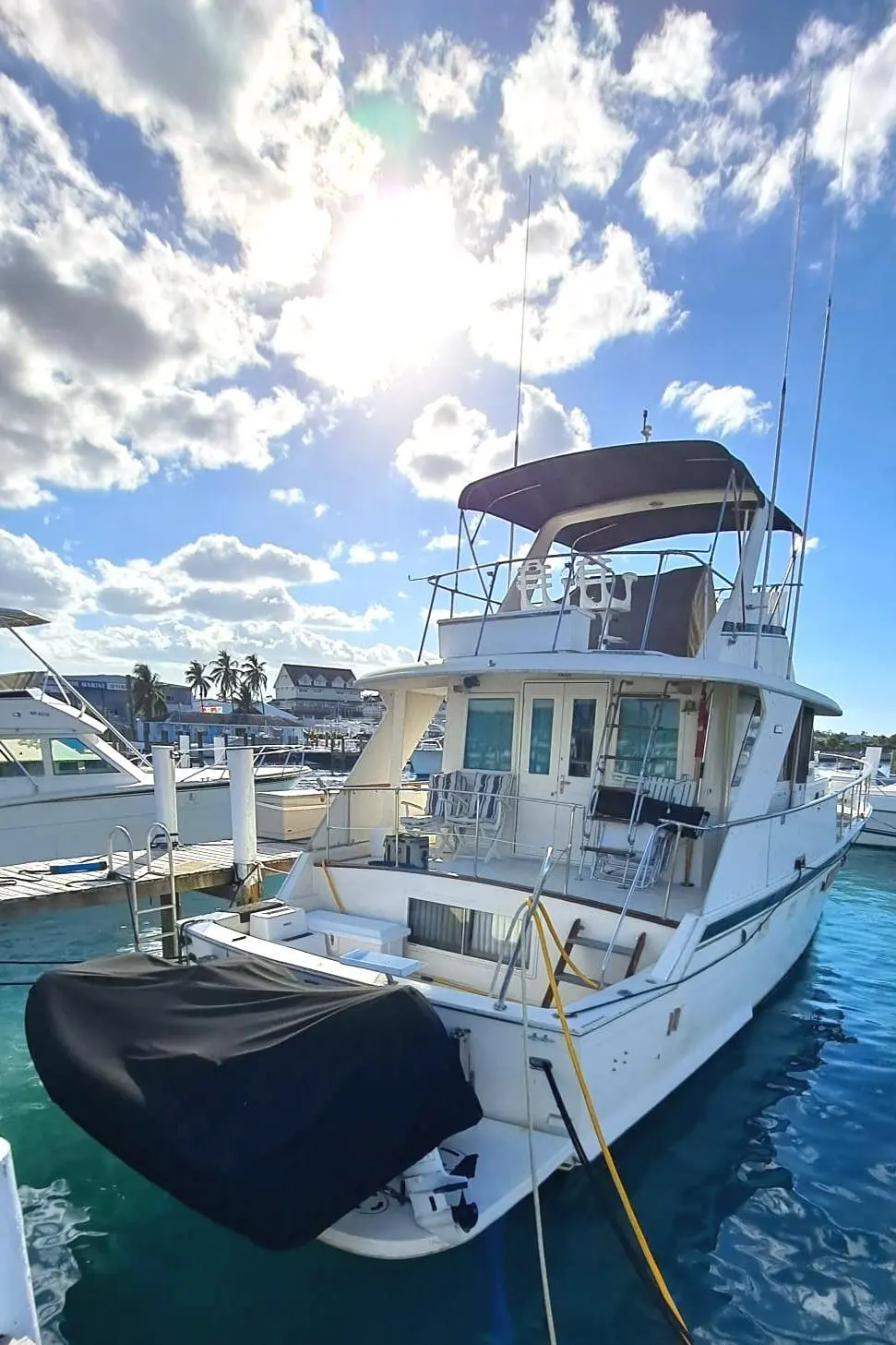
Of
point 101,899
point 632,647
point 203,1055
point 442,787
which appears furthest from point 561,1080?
point 101,899

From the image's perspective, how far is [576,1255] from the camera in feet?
13.8

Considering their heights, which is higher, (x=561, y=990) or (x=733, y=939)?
(x=733, y=939)

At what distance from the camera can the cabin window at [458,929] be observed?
6.20m

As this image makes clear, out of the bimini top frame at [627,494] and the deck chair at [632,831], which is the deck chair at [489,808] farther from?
the bimini top frame at [627,494]

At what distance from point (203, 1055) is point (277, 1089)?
1.46ft

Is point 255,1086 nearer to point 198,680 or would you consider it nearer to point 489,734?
point 489,734

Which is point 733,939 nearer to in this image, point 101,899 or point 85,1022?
point 85,1022

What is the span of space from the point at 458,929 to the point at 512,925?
230 cm

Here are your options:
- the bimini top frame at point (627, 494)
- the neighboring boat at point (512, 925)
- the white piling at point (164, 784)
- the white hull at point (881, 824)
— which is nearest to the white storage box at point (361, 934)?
the neighboring boat at point (512, 925)

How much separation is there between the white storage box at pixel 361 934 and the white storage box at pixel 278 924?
0.14 metres

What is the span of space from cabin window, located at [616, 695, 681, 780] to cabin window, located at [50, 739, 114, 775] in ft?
38.5

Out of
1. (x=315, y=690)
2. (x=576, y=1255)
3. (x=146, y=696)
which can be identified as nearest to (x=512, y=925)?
(x=576, y=1255)

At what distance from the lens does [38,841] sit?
1341 centimetres

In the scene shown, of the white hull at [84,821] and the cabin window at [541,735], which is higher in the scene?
the cabin window at [541,735]
